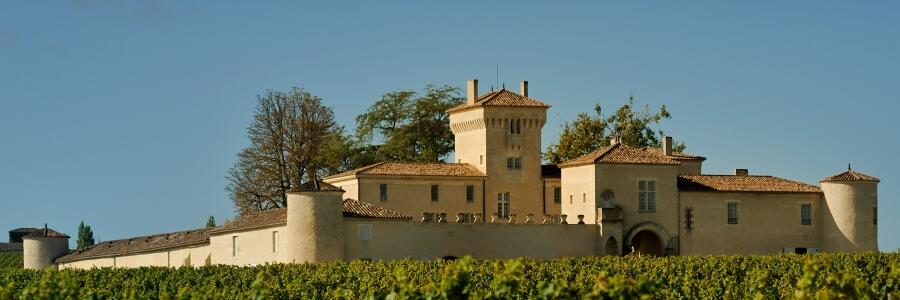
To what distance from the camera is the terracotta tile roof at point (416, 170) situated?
241 feet

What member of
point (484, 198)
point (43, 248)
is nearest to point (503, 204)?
point (484, 198)

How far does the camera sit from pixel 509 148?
75.6m

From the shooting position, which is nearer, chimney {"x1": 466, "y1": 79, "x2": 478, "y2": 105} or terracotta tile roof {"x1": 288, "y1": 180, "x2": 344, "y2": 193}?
terracotta tile roof {"x1": 288, "y1": 180, "x2": 344, "y2": 193}

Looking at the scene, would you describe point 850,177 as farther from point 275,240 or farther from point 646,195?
point 275,240

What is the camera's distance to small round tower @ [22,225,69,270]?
289 feet

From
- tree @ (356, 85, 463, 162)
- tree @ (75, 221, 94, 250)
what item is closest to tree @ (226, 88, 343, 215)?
tree @ (356, 85, 463, 162)

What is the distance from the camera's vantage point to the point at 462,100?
311ft

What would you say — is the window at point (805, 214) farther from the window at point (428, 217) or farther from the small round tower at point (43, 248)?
the small round tower at point (43, 248)

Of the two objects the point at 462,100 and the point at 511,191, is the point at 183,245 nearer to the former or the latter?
the point at 511,191

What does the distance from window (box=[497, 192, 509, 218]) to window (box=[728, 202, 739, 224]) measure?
28.2ft

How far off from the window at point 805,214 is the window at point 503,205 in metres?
11.4

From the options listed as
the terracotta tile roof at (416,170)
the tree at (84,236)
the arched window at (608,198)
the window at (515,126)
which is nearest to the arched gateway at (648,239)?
the arched window at (608,198)

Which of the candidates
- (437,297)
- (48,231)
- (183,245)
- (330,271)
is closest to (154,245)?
(183,245)

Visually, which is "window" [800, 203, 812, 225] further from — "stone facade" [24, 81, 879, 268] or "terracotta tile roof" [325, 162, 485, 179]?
"terracotta tile roof" [325, 162, 485, 179]
